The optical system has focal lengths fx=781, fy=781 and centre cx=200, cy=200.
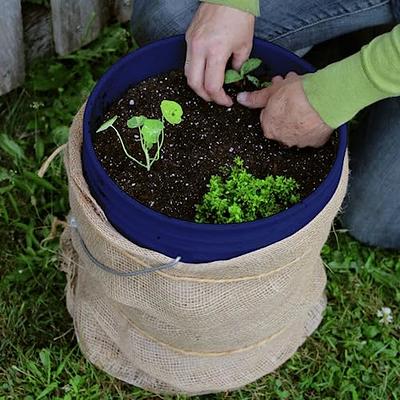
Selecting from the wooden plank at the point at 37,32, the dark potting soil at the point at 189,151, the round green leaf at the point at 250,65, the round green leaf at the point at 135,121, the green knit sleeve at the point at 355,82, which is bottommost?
the wooden plank at the point at 37,32

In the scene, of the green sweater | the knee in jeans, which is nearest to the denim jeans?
the knee in jeans

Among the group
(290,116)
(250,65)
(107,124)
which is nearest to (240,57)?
(250,65)

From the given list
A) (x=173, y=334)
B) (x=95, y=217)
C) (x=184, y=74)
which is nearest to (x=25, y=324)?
(x=173, y=334)

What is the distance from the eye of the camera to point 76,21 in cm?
192

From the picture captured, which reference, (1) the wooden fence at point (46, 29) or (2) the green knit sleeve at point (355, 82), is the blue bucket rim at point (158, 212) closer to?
(2) the green knit sleeve at point (355, 82)

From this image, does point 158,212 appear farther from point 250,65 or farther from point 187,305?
point 250,65

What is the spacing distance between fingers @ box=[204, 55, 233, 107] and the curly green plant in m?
0.16

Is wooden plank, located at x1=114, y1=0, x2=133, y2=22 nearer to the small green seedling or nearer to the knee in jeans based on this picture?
the knee in jeans

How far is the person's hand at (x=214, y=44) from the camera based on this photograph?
133cm

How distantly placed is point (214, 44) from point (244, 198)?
281 mm

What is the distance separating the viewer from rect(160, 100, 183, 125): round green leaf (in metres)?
1.27

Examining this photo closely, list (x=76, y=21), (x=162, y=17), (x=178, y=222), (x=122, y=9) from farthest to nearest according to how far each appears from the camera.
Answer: (x=122, y=9)
(x=76, y=21)
(x=162, y=17)
(x=178, y=222)

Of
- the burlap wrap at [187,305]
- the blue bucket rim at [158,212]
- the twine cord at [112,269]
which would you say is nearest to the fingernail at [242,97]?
the blue bucket rim at [158,212]

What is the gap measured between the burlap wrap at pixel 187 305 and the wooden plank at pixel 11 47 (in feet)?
1.57
